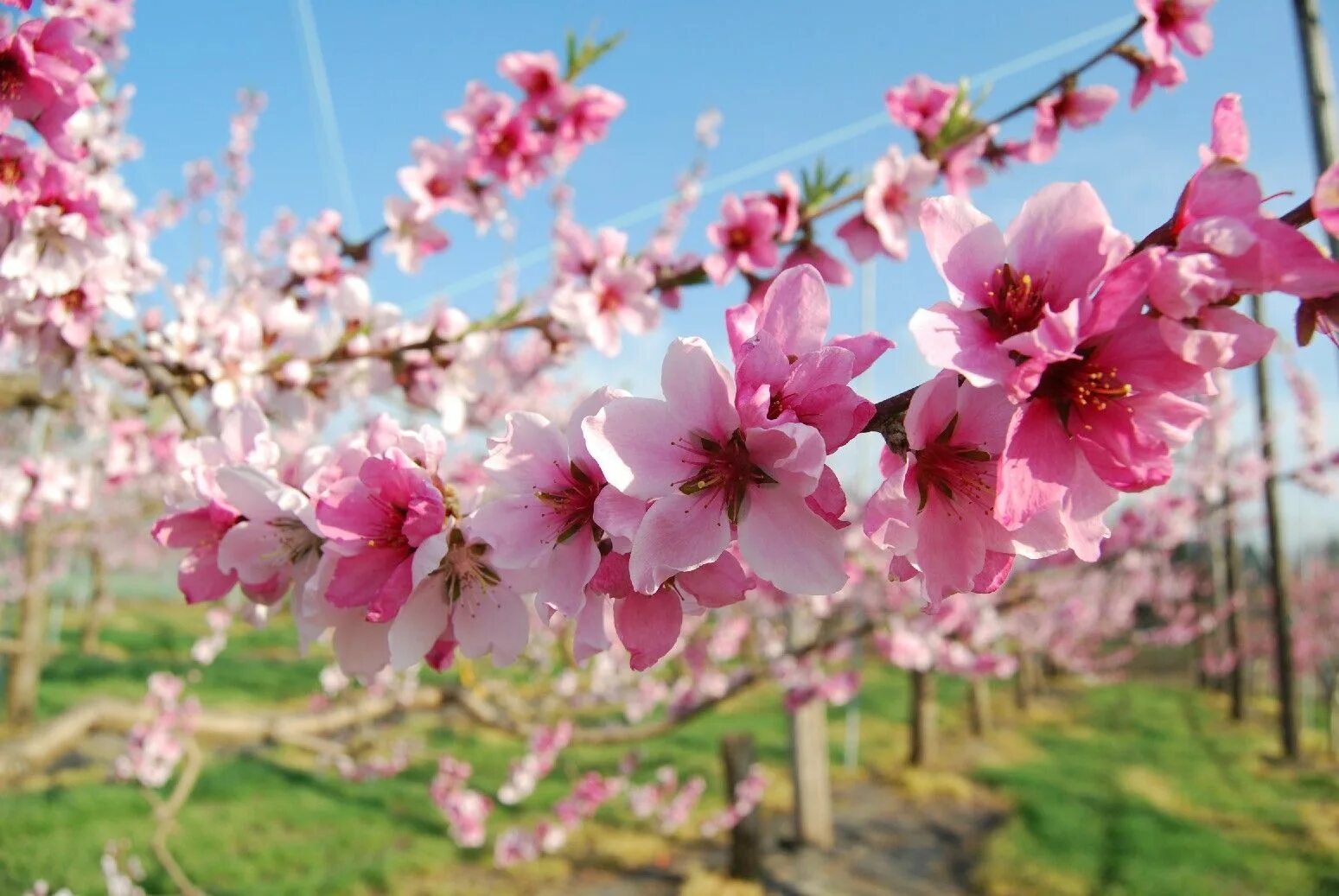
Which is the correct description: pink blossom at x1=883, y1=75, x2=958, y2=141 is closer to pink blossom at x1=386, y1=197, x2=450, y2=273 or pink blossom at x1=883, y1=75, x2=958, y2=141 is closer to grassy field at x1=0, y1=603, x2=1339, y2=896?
pink blossom at x1=386, y1=197, x2=450, y2=273

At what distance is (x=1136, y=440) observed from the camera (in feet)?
1.85

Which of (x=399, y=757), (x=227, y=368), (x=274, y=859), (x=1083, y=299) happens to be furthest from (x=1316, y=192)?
(x=274, y=859)

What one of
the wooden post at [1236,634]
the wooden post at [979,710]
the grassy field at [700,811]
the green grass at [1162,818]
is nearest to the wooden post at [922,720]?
the grassy field at [700,811]

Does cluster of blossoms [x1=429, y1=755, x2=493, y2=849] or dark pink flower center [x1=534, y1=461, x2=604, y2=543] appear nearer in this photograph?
dark pink flower center [x1=534, y1=461, x2=604, y2=543]

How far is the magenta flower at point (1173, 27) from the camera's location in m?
1.56

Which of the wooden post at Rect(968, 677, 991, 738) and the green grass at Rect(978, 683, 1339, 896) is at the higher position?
the wooden post at Rect(968, 677, 991, 738)

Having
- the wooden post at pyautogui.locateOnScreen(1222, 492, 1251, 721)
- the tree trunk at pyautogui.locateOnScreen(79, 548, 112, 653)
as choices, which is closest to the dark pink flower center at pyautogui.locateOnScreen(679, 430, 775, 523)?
the wooden post at pyautogui.locateOnScreen(1222, 492, 1251, 721)

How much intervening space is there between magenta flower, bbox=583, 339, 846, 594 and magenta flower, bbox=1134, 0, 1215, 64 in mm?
1544

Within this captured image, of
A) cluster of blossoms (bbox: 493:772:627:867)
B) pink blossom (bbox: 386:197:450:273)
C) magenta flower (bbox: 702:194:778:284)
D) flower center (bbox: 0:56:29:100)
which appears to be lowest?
cluster of blossoms (bbox: 493:772:627:867)

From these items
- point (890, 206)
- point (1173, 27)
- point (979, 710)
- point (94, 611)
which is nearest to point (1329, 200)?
point (890, 206)

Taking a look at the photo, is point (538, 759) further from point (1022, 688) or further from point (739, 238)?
point (1022, 688)

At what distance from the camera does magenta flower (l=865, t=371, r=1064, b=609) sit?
0.59m

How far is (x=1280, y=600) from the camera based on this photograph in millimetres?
9344

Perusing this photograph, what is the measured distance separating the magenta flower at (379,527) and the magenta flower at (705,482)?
217mm
